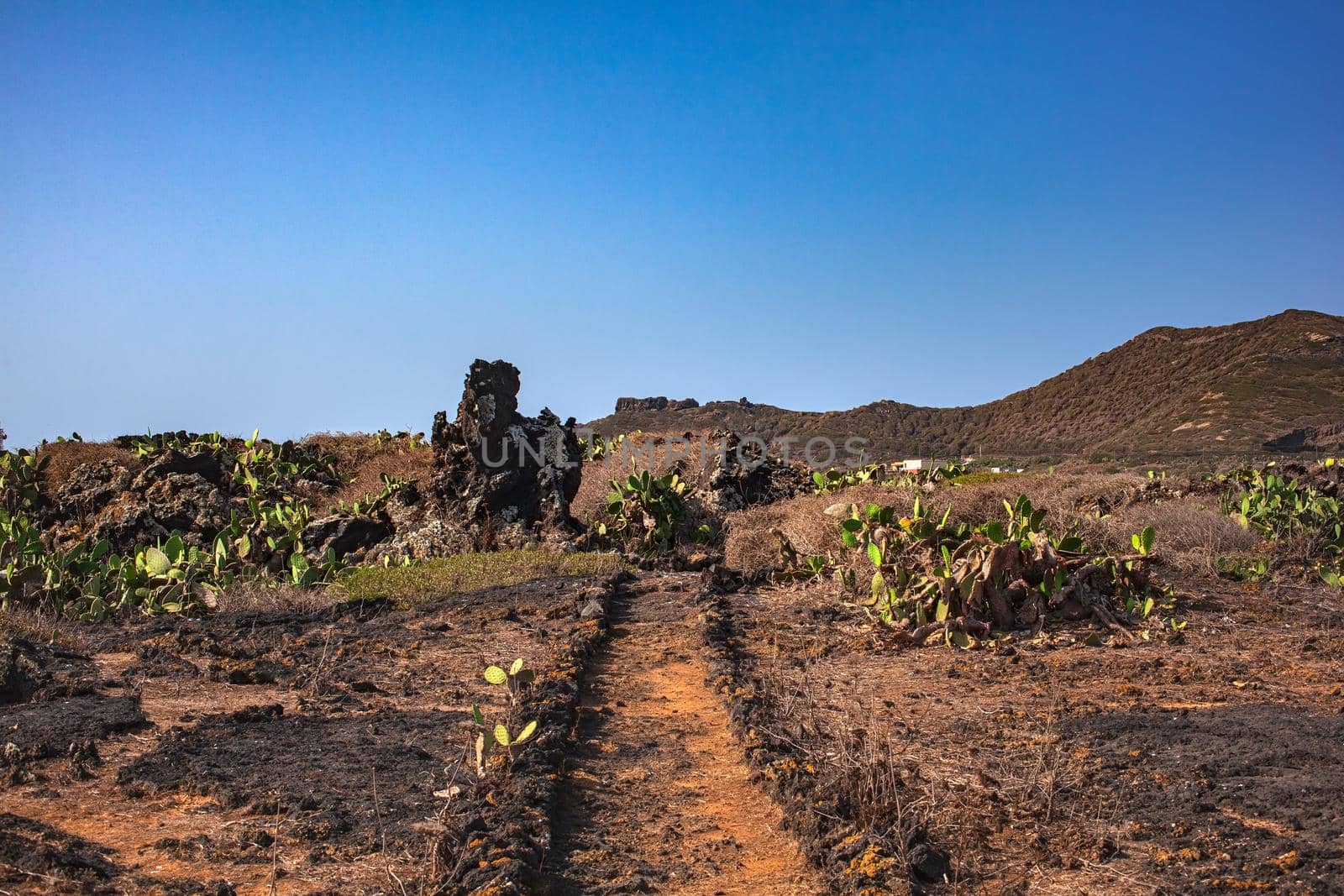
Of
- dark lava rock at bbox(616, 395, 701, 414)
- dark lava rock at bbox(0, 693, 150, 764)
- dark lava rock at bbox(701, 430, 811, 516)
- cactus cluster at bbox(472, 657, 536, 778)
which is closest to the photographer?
cactus cluster at bbox(472, 657, 536, 778)

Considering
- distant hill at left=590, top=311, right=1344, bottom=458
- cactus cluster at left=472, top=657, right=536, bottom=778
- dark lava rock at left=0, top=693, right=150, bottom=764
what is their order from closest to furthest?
cactus cluster at left=472, top=657, right=536, bottom=778, dark lava rock at left=0, top=693, right=150, bottom=764, distant hill at left=590, top=311, right=1344, bottom=458

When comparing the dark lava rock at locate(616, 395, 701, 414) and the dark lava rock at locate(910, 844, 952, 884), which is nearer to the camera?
the dark lava rock at locate(910, 844, 952, 884)

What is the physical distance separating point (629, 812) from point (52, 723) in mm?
3149

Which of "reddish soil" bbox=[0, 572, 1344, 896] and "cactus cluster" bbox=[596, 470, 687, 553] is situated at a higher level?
"cactus cluster" bbox=[596, 470, 687, 553]

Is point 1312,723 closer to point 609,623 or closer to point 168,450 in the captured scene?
point 609,623

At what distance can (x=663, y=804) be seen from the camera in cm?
456

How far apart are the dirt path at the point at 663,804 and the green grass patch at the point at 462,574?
396 centimetres

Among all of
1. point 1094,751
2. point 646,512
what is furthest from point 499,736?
point 646,512

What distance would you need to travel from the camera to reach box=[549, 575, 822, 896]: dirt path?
12.5 ft

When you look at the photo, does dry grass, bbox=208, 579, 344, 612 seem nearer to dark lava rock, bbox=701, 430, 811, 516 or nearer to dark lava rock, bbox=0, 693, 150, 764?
dark lava rock, bbox=0, 693, 150, 764

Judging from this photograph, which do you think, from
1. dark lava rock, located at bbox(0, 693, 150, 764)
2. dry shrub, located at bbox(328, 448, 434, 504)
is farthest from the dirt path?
dry shrub, located at bbox(328, 448, 434, 504)

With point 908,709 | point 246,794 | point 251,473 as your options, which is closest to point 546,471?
point 251,473

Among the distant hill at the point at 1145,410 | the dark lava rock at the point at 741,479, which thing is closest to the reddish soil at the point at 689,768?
the dark lava rock at the point at 741,479

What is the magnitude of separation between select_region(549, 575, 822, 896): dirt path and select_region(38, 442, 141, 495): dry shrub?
15.3 m
